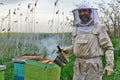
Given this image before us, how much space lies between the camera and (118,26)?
45.8 ft

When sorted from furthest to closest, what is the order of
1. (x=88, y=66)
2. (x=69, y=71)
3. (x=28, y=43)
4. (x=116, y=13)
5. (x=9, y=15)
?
(x=116, y=13) → (x=28, y=43) → (x=9, y=15) → (x=69, y=71) → (x=88, y=66)

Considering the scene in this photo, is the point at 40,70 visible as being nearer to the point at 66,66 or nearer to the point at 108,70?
the point at 108,70

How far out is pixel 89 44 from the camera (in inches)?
206

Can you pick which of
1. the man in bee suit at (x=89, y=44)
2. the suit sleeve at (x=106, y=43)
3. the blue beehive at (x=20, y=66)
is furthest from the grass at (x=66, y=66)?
the suit sleeve at (x=106, y=43)

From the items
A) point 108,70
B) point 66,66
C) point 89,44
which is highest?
point 89,44

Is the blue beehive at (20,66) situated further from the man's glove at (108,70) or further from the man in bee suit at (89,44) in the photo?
the man's glove at (108,70)

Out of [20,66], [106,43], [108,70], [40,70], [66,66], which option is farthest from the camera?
[66,66]

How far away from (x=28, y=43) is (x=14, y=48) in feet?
1.45

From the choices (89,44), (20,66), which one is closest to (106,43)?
(89,44)

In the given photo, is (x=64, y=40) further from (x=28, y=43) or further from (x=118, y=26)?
(x=118, y=26)

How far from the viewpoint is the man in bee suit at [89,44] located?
17.0 ft

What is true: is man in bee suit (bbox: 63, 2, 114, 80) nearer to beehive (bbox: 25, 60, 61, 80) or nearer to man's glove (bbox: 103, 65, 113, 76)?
man's glove (bbox: 103, 65, 113, 76)

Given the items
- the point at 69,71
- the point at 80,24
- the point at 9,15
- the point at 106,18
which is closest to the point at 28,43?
the point at 9,15

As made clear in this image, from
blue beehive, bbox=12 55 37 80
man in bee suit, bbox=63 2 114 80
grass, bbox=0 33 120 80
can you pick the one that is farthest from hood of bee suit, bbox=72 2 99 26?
grass, bbox=0 33 120 80
